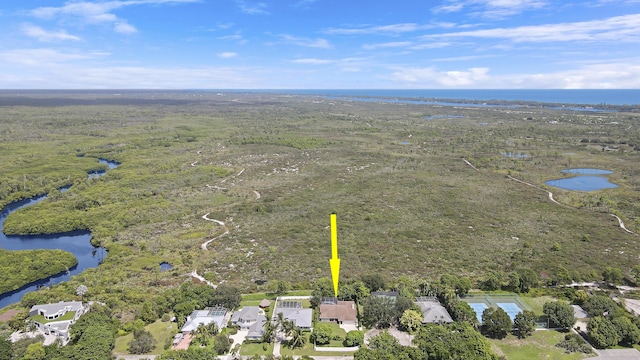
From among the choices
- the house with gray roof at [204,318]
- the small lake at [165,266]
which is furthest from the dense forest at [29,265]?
the house with gray roof at [204,318]

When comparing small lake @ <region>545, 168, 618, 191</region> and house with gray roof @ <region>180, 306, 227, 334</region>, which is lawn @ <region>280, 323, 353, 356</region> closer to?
house with gray roof @ <region>180, 306, 227, 334</region>

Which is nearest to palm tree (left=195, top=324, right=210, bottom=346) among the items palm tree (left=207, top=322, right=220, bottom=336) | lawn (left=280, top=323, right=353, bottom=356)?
palm tree (left=207, top=322, right=220, bottom=336)

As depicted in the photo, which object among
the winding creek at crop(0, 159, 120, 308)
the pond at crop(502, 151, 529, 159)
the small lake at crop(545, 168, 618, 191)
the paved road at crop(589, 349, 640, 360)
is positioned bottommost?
the winding creek at crop(0, 159, 120, 308)

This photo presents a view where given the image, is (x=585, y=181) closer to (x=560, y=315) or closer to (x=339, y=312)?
(x=560, y=315)

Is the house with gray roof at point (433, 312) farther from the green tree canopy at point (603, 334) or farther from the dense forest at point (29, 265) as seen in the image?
the dense forest at point (29, 265)

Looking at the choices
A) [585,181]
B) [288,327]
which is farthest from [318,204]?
[585,181]
